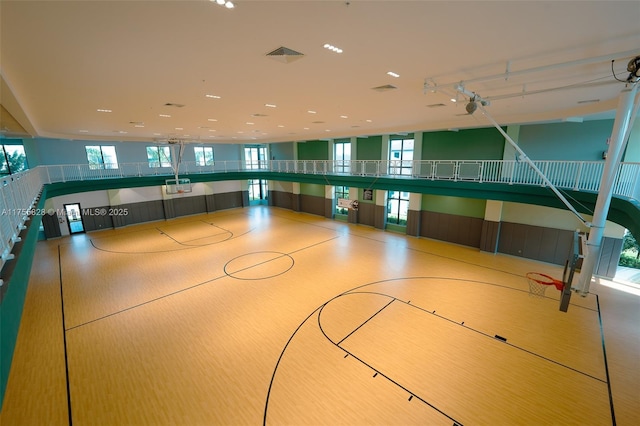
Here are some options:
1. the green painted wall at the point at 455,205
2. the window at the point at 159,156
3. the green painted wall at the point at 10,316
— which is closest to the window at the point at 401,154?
the green painted wall at the point at 455,205

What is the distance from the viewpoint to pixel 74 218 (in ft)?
59.1

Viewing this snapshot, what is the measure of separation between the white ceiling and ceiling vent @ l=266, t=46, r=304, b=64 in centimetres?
12

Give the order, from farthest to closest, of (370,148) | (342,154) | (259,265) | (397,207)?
(342,154)
(370,148)
(397,207)
(259,265)

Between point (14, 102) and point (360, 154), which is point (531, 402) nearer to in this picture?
point (14, 102)

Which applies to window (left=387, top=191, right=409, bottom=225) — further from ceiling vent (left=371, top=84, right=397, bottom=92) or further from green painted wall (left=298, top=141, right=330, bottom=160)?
ceiling vent (left=371, top=84, right=397, bottom=92)

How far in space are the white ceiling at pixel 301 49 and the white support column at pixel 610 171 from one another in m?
0.61

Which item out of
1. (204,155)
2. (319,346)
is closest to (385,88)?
(319,346)

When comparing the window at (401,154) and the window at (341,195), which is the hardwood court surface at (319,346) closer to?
A: the window at (401,154)

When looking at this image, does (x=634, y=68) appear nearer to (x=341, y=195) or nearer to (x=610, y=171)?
(x=610, y=171)

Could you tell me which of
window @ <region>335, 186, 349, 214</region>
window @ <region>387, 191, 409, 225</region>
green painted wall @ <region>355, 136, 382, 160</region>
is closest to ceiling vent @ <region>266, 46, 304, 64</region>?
green painted wall @ <region>355, 136, 382, 160</region>

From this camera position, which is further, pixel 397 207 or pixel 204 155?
pixel 204 155

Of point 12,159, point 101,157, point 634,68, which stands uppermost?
point 634,68

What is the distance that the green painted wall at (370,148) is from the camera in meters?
17.9

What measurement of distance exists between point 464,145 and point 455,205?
11.1 feet
